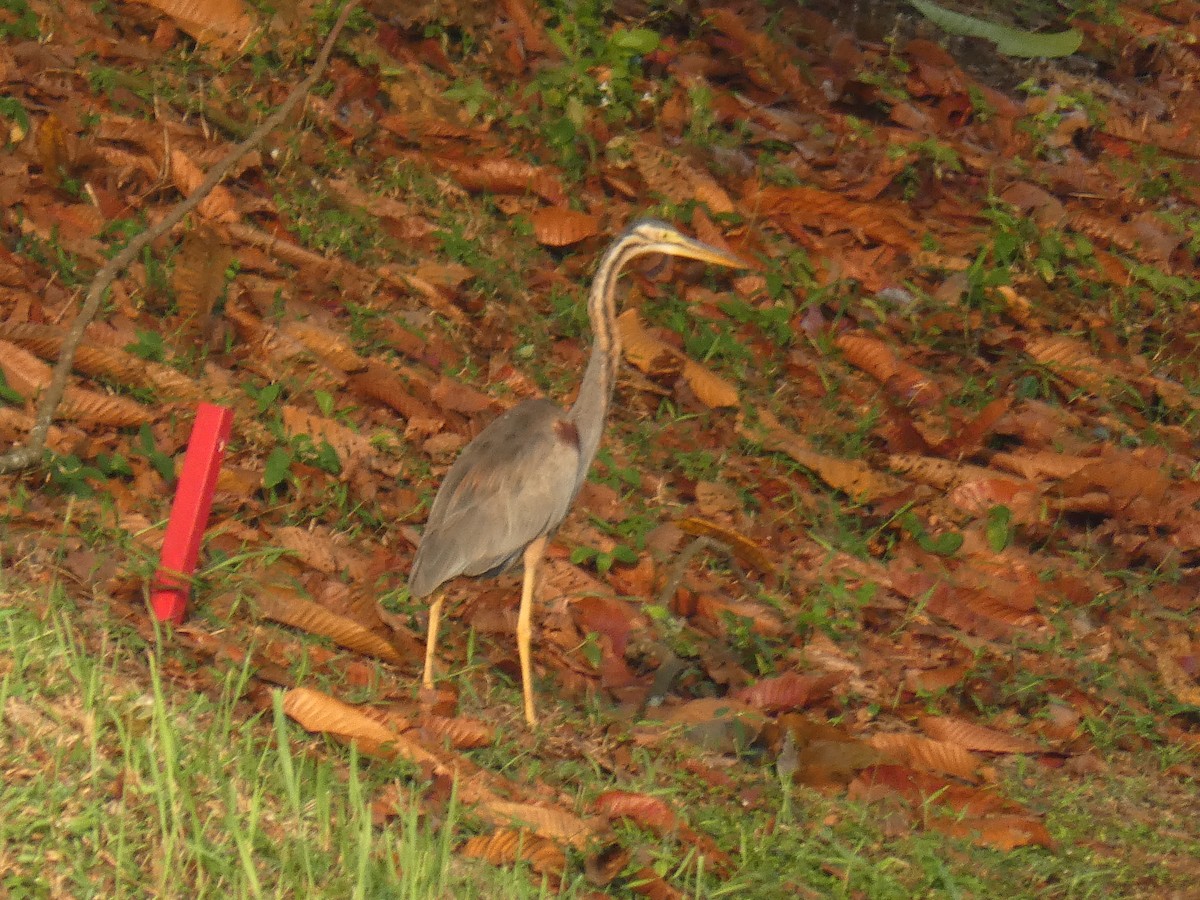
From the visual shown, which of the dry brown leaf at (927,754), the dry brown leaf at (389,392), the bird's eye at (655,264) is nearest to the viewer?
the dry brown leaf at (927,754)

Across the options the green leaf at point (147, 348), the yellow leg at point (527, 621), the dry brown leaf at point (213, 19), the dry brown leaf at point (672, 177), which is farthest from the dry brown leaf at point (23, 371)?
the dry brown leaf at point (672, 177)

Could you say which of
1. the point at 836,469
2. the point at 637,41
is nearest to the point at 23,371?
the point at 836,469

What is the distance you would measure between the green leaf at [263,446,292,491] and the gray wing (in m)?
0.64

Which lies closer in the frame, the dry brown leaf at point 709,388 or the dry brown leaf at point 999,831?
the dry brown leaf at point 999,831

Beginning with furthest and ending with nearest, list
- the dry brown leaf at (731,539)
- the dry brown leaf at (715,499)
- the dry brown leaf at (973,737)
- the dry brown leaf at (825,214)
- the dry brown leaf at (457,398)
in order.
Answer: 1. the dry brown leaf at (825,214)
2. the dry brown leaf at (715,499)
3. the dry brown leaf at (457,398)
4. the dry brown leaf at (731,539)
5. the dry brown leaf at (973,737)

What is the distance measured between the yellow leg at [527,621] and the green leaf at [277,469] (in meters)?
0.94

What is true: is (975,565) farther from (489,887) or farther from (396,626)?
(489,887)

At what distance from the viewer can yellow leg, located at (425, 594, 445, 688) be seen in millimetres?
5523

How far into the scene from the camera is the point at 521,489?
19.1 ft

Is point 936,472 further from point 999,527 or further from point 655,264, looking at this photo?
point 655,264

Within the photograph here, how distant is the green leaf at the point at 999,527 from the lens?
25.0 ft

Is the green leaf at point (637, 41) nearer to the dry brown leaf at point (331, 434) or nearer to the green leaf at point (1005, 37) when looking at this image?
the green leaf at point (1005, 37)

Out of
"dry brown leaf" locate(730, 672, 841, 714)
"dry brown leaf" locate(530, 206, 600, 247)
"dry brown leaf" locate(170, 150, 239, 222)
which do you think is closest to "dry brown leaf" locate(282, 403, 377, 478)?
"dry brown leaf" locate(170, 150, 239, 222)

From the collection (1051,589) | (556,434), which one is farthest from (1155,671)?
(556,434)
